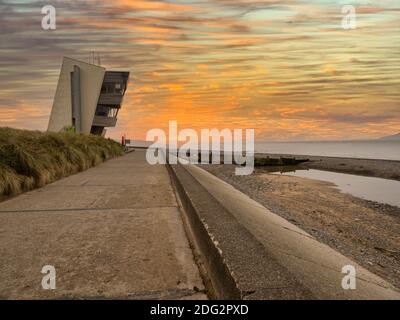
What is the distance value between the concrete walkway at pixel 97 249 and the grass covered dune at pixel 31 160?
803 mm

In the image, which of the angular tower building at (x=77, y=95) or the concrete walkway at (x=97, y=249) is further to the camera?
the angular tower building at (x=77, y=95)

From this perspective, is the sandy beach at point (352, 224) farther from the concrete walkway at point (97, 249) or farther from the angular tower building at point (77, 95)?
the angular tower building at point (77, 95)

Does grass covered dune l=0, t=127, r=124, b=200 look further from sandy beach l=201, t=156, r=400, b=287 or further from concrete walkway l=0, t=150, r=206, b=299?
sandy beach l=201, t=156, r=400, b=287

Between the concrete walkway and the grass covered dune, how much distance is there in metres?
0.80

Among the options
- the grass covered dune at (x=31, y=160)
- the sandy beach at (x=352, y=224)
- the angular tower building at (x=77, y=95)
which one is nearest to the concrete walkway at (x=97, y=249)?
the grass covered dune at (x=31, y=160)

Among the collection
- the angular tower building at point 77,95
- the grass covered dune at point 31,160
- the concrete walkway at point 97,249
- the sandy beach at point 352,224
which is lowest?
the sandy beach at point 352,224

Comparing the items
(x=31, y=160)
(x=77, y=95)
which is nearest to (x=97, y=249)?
(x=31, y=160)

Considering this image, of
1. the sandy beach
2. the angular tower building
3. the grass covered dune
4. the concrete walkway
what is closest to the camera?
the concrete walkway

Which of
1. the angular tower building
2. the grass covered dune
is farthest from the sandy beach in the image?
the angular tower building

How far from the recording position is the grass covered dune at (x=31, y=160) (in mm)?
8242

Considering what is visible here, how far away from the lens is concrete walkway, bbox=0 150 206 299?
9.95 ft

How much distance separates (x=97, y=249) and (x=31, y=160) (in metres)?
6.29
